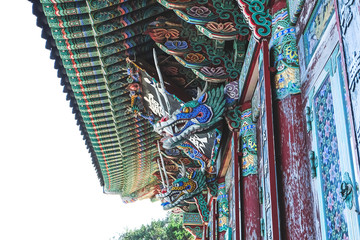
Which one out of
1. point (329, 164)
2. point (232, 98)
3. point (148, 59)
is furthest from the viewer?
point (148, 59)

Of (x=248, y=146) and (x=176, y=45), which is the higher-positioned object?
(x=176, y=45)

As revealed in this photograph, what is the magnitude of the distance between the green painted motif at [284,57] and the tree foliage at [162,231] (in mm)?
19966

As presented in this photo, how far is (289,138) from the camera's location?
12.4 feet

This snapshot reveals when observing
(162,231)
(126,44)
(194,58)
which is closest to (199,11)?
(194,58)

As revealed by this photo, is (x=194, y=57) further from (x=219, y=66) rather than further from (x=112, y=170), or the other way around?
(x=112, y=170)

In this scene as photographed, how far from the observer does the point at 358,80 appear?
2027 mm

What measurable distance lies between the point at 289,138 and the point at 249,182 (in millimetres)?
2191

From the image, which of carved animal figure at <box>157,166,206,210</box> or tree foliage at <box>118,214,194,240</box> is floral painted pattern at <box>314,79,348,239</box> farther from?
tree foliage at <box>118,214,194,240</box>

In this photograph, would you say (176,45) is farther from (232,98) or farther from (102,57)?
(102,57)

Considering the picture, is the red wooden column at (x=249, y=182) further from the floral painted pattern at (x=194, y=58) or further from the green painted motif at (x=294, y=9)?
the green painted motif at (x=294, y=9)

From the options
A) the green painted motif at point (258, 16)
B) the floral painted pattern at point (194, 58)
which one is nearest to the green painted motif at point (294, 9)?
the green painted motif at point (258, 16)

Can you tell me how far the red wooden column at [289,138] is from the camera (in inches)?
138

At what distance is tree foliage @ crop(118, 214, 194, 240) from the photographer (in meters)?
23.5

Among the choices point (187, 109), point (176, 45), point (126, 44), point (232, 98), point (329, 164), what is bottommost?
point (329, 164)
